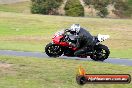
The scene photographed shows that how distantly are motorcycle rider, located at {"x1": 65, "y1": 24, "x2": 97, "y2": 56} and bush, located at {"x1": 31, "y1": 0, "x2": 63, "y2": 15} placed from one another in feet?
120

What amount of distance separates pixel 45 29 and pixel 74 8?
537 inches

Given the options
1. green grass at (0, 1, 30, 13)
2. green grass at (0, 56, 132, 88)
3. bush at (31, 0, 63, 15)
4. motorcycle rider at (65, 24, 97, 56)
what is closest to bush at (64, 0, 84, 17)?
bush at (31, 0, 63, 15)

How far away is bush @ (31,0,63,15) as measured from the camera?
5731 cm

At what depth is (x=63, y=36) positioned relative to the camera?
69.5 feet

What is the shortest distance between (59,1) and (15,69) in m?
42.3

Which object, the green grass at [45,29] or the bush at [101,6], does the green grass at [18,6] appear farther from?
the green grass at [45,29]

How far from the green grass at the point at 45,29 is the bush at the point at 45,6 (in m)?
Result: 7.01

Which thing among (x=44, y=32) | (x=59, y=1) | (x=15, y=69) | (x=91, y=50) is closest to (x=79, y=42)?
(x=91, y=50)

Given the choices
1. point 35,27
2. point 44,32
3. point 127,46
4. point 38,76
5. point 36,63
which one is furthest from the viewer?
point 35,27

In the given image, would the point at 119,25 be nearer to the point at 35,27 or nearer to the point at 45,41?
the point at 35,27

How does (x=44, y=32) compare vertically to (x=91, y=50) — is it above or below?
below

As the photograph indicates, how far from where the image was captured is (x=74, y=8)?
55625 mm

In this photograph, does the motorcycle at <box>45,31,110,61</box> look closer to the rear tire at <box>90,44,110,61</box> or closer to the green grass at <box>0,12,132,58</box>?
the rear tire at <box>90,44,110,61</box>

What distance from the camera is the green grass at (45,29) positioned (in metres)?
33.3
